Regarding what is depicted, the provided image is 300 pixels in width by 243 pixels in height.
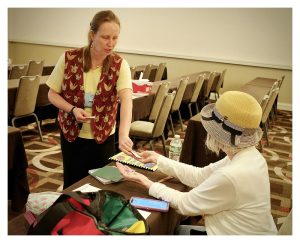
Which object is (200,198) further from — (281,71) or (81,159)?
(281,71)

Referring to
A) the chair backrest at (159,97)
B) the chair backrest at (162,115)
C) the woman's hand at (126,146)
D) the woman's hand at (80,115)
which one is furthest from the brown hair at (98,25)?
the chair backrest at (159,97)

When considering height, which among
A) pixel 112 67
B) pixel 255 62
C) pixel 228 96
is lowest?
pixel 228 96

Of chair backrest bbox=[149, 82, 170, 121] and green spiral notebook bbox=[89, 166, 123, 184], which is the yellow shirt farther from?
chair backrest bbox=[149, 82, 170, 121]

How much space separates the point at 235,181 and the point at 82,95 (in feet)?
3.26

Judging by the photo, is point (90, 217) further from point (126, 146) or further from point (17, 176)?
point (17, 176)

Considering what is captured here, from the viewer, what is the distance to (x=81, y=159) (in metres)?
1.96

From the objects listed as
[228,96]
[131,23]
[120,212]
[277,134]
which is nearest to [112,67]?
[228,96]

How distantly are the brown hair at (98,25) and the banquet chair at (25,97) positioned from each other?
6.69 ft

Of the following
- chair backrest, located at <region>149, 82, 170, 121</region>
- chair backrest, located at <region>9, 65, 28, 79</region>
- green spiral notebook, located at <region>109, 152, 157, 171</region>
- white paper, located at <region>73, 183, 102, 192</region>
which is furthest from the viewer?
chair backrest, located at <region>9, 65, 28, 79</region>

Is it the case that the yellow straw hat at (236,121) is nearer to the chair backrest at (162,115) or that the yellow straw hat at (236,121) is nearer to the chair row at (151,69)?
the chair backrest at (162,115)

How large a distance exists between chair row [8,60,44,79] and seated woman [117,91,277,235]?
4436 millimetres

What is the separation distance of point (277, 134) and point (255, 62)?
8.86 feet

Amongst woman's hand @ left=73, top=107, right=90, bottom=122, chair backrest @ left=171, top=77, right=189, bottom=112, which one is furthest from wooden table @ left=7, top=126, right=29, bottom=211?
chair backrest @ left=171, top=77, right=189, bottom=112

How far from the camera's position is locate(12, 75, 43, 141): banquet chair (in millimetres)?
3686
